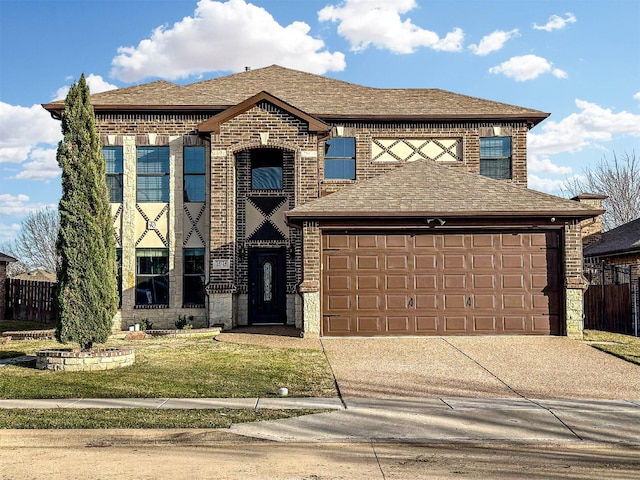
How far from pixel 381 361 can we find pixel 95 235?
21.9 ft

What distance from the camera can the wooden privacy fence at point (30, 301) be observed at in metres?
22.6

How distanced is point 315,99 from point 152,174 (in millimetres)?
6552

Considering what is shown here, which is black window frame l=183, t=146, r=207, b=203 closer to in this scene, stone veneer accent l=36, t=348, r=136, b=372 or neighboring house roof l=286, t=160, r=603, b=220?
neighboring house roof l=286, t=160, r=603, b=220

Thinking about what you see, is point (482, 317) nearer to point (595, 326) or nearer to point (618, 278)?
point (595, 326)

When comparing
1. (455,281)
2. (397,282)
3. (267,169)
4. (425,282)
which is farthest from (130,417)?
(267,169)

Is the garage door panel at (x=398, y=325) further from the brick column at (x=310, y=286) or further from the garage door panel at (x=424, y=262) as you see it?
the brick column at (x=310, y=286)

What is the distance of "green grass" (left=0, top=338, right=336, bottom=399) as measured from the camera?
10.0 meters

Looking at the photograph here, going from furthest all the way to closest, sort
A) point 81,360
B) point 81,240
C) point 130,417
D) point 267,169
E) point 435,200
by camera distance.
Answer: point 267,169 < point 435,200 < point 81,240 < point 81,360 < point 130,417

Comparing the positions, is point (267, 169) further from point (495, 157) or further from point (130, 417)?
point (130, 417)

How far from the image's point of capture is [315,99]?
2236cm

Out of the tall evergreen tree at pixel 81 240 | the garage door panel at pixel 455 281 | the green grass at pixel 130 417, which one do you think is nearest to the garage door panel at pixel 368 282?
the garage door panel at pixel 455 281

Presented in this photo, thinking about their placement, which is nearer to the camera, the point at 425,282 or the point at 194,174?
the point at 425,282

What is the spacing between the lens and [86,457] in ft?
22.3

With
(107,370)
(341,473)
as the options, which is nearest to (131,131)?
(107,370)
